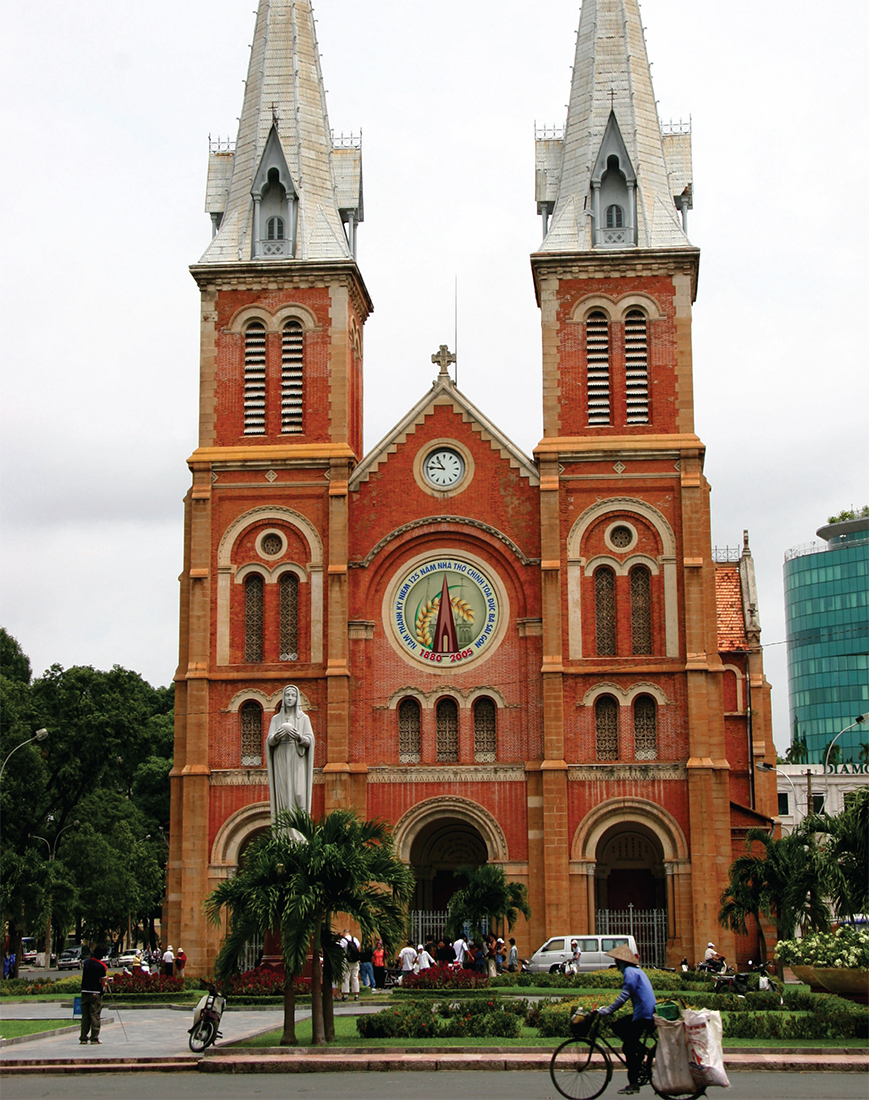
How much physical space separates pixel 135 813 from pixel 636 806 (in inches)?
1122

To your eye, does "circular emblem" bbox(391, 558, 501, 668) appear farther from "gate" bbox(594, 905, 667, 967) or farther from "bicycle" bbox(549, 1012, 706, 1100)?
"bicycle" bbox(549, 1012, 706, 1100)

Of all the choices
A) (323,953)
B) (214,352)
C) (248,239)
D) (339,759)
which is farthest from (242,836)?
(323,953)

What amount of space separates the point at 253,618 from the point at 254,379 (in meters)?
8.01

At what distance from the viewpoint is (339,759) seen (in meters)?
47.8

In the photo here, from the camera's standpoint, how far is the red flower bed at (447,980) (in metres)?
33.8

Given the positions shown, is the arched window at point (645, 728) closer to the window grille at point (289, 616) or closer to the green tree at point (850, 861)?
the window grille at point (289, 616)

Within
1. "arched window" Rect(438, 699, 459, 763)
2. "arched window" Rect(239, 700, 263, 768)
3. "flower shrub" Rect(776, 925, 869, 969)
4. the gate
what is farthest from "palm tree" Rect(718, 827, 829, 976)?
"arched window" Rect(239, 700, 263, 768)

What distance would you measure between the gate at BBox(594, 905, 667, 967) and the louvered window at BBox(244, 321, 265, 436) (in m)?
19.0

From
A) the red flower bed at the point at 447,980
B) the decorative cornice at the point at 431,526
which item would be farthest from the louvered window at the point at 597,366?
the red flower bed at the point at 447,980

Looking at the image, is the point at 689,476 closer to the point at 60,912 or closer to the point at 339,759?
the point at 339,759

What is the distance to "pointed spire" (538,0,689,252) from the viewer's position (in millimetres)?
51719

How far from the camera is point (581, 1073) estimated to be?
1809 centimetres

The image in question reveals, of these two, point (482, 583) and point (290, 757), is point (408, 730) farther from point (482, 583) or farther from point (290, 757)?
point (290, 757)

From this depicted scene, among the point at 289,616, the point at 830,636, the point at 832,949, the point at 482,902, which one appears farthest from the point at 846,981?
the point at 830,636
